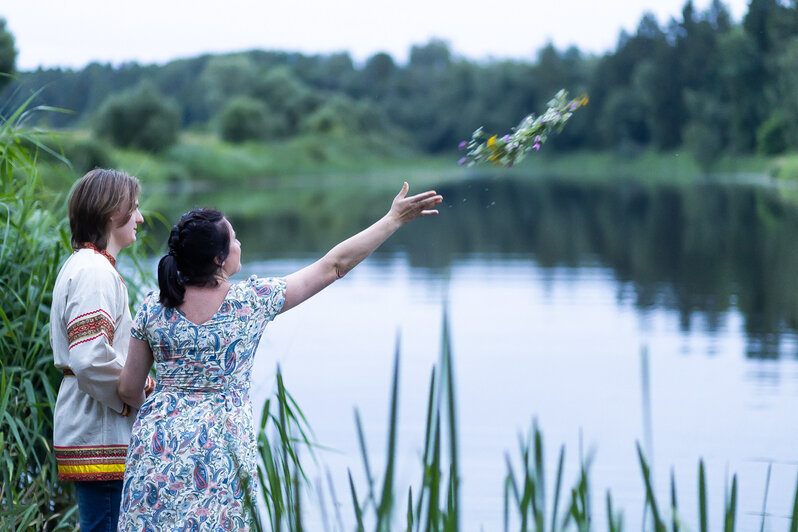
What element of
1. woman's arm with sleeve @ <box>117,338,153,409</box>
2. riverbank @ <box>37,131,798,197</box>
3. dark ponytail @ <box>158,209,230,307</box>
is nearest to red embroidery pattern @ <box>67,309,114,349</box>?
woman's arm with sleeve @ <box>117,338,153,409</box>

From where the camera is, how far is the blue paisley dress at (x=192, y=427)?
2.39 m

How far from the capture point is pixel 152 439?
2406mm

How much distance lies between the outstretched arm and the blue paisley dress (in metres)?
0.08

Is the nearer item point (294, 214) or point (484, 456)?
point (484, 456)

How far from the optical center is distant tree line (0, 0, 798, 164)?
146 ft

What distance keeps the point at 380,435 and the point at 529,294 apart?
651 centimetres

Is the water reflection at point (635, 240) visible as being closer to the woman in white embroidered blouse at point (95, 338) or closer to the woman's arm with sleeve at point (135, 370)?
the woman in white embroidered blouse at point (95, 338)

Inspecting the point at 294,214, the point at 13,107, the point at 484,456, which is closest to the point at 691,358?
the point at 484,456

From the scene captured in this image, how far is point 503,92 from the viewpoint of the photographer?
76.6 metres

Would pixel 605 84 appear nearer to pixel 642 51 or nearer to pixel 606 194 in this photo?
pixel 642 51

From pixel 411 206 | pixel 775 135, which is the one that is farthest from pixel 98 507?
pixel 775 135

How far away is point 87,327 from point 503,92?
248 ft

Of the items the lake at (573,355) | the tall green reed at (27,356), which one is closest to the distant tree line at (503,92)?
the lake at (573,355)

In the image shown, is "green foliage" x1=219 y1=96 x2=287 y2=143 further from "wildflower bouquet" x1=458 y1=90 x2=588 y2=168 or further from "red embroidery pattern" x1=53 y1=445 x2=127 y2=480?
"red embroidery pattern" x1=53 y1=445 x2=127 y2=480
